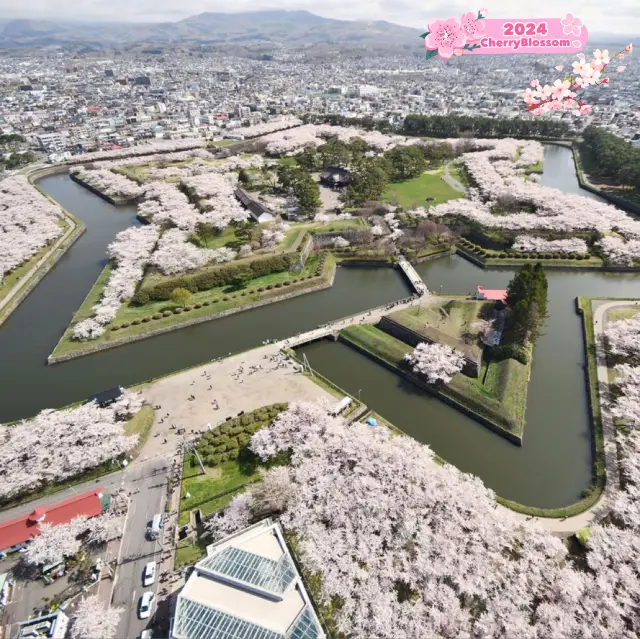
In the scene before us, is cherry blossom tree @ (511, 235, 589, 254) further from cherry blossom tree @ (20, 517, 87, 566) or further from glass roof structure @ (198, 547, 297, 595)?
cherry blossom tree @ (20, 517, 87, 566)

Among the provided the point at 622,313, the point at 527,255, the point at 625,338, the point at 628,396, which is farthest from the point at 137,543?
the point at 527,255

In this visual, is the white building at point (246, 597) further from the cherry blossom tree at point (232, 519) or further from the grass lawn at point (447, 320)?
the grass lawn at point (447, 320)

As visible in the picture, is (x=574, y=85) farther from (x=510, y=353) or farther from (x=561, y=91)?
(x=510, y=353)

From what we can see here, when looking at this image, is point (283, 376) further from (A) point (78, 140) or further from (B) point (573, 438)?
(A) point (78, 140)

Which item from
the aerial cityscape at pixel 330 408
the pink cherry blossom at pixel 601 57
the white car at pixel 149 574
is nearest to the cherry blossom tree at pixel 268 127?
the aerial cityscape at pixel 330 408

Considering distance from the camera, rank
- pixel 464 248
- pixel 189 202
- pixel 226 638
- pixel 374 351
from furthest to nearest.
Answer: pixel 189 202 → pixel 464 248 → pixel 374 351 → pixel 226 638

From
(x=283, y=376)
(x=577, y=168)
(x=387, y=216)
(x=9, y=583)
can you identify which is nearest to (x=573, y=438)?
(x=283, y=376)
